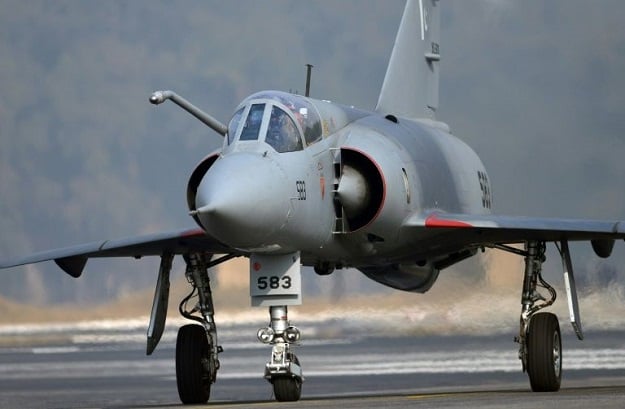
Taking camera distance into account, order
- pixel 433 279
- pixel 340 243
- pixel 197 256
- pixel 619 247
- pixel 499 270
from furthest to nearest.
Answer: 1. pixel 619 247
2. pixel 499 270
3. pixel 433 279
4. pixel 197 256
5. pixel 340 243

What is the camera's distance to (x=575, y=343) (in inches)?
993

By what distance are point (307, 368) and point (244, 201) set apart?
9061 millimetres

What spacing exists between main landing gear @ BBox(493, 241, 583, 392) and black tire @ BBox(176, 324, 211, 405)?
3308mm

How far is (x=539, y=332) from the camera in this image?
683 inches

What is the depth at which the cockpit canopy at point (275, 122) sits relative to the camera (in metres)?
15.5

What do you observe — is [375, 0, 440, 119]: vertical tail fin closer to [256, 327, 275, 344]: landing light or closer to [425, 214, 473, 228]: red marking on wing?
[425, 214, 473, 228]: red marking on wing

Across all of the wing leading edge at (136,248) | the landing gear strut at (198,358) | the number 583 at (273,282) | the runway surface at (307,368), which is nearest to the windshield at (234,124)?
the number 583 at (273,282)

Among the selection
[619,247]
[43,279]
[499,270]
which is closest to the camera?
[499,270]

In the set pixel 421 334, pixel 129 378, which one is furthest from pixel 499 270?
pixel 129 378

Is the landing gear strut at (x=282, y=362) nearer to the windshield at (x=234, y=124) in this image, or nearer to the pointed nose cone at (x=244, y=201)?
the pointed nose cone at (x=244, y=201)

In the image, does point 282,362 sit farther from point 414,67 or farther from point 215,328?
point 414,67

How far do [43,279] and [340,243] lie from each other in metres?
12.2

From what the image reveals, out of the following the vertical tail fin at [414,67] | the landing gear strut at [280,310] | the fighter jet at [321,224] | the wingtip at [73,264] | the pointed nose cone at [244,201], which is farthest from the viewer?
the vertical tail fin at [414,67]

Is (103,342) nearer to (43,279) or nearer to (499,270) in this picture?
(43,279)
